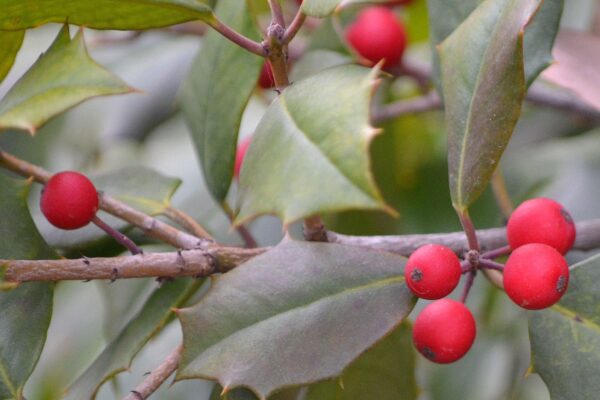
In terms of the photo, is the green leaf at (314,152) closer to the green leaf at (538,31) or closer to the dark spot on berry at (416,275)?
the dark spot on berry at (416,275)

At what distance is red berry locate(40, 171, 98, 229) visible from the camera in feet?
2.39

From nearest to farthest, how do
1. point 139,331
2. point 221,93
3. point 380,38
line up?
point 139,331, point 221,93, point 380,38

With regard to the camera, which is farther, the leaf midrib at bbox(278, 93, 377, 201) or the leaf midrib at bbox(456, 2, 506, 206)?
the leaf midrib at bbox(456, 2, 506, 206)

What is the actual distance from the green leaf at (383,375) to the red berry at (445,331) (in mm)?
179

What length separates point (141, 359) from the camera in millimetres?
1337

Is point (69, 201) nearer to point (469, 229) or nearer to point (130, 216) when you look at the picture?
point (130, 216)

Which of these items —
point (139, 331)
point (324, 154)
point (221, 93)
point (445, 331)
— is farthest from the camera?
point (221, 93)

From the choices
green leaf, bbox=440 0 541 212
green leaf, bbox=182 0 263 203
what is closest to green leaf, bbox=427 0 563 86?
green leaf, bbox=440 0 541 212

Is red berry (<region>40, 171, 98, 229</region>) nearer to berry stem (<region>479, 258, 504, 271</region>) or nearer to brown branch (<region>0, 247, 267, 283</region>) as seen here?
brown branch (<region>0, 247, 267, 283</region>)

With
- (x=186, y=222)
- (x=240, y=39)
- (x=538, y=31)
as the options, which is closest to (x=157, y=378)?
(x=186, y=222)

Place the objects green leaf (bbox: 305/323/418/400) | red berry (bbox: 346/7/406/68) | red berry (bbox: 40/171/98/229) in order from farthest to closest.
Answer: red berry (bbox: 346/7/406/68), green leaf (bbox: 305/323/418/400), red berry (bbox: 40/171/98/229)

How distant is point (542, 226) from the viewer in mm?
687

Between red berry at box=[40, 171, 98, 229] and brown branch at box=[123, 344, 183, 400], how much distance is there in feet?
0.47

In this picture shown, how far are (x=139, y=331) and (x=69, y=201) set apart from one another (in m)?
0.15
